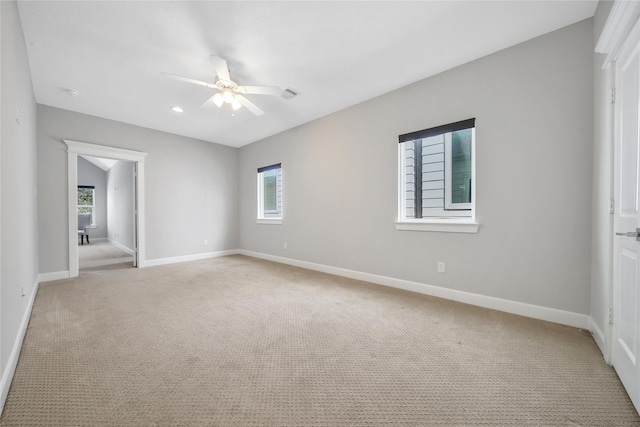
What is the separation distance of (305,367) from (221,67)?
273 cm

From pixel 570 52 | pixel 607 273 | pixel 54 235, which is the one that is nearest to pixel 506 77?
pixel 570 52

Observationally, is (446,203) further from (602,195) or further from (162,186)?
(162,186)

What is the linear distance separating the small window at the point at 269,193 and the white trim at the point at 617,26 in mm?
4743

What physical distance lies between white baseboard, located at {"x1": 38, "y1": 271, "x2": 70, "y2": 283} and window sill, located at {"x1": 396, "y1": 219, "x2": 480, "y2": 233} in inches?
202

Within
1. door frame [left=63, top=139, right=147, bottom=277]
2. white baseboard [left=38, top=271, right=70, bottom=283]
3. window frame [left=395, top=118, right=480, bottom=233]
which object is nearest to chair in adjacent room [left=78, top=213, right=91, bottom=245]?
door frame [left=63, top=139, right=147, bottom=277]

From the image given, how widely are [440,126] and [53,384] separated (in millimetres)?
3950

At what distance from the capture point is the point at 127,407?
1326 mm

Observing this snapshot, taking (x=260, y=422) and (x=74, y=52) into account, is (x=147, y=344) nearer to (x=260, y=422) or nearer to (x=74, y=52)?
(x=260, y=422)

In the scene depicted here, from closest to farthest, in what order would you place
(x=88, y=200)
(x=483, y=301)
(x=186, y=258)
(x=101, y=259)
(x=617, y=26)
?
(x=617, y=26) < (x=483, y=301) < (x=186, y=258) < (x=101, y=259) < (x=88, y=200)

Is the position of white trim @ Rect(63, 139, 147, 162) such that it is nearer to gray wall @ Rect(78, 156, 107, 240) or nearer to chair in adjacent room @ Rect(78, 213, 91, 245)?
chair in adjacent room @ Rect(78, 213, 91, 245)

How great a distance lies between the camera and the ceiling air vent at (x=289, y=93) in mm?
3327

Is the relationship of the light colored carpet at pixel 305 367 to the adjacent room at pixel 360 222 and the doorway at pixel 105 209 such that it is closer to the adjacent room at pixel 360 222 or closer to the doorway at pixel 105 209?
the adjacent room at pixel 360 222

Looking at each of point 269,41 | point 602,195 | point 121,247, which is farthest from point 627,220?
point 121,247

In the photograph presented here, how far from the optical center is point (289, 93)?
3416mm
